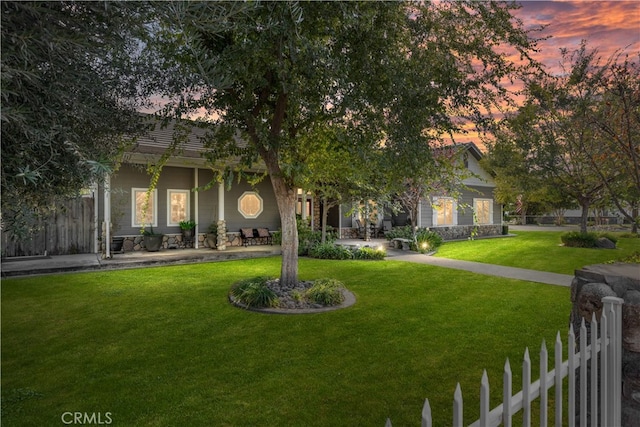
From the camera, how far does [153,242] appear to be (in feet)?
44.7

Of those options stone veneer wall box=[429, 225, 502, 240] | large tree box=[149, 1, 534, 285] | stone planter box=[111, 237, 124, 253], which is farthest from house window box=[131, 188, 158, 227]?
stone veneer wall box=[429, 225, 502, 240]

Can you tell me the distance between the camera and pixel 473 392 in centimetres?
389

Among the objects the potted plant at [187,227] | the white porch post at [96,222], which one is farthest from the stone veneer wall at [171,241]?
the white porch post at [96,222]

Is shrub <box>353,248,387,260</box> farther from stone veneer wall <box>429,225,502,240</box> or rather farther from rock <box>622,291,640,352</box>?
rock <box>622,291,640,352</box>

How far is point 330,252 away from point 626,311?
11715 millimetres

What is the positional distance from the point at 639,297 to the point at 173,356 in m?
5.07

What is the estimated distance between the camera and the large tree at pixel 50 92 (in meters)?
1.40

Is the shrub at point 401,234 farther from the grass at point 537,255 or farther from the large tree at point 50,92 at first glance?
the large tree at point 50,92

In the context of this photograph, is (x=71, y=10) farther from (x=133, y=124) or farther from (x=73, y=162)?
(x=133, y=124)

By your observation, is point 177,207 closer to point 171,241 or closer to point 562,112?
point 171,241

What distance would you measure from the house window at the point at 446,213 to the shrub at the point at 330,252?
9.57m

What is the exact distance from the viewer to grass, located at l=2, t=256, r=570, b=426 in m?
3.63

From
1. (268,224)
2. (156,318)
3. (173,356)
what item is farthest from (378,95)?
(268,224)

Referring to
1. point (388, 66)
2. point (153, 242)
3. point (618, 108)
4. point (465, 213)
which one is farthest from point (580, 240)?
point (153, 242)
